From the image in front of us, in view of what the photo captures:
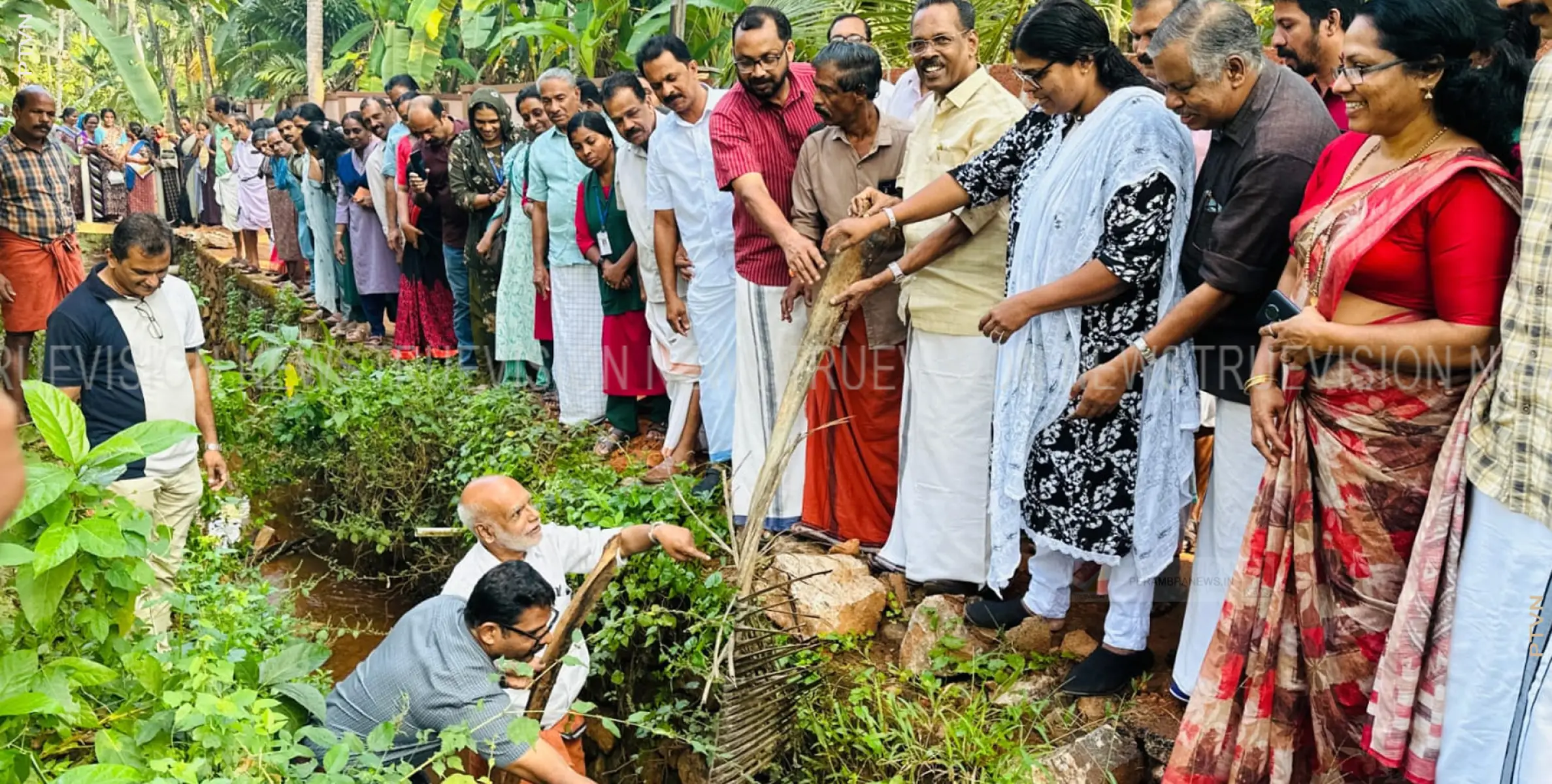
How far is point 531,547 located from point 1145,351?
Result: 189 cm

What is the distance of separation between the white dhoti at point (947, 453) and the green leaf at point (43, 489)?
7.16ft

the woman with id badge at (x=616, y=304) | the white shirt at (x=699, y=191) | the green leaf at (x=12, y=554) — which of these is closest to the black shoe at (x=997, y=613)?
the white shirt at (x=699, y=191)

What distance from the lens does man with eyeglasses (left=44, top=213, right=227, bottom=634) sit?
4.07 meters

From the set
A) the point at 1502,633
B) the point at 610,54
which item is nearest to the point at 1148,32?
the point at 1502,633

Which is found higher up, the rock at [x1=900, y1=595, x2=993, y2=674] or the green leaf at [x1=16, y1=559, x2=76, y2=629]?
the green leaf at [x1=16, y1=559, x2=76, y2=629]

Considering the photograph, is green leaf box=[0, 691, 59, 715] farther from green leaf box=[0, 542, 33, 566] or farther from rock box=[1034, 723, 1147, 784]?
rock box=[1034, 723, 1147, 784]

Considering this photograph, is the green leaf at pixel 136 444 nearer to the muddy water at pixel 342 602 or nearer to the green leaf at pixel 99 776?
the green leaf at pixel 99 776

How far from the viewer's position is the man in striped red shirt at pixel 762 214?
402cm

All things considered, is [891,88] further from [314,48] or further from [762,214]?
[314,48]

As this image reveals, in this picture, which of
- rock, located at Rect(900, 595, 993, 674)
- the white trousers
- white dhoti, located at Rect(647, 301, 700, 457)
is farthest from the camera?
white dhoti, located at Rect(647, 301, 700, 457)

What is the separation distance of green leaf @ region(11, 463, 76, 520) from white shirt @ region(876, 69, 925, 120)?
2.91 metres

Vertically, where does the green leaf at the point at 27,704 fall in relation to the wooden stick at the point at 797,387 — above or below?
below

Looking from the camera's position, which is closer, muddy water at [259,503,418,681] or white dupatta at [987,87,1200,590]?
white dupatta at [987,87,1200,590]

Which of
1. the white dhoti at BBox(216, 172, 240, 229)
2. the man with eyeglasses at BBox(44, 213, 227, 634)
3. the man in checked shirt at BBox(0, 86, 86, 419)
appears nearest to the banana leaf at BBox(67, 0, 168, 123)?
the man in checked shirt at BBox(0, 86, 86, 419)
